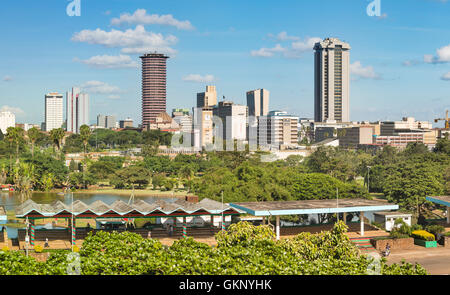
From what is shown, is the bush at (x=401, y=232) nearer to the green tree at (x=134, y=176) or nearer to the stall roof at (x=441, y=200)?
the stall roof at (x=441, y=200)

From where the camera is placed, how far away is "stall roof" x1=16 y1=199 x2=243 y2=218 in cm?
2933

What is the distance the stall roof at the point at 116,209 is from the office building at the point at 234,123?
93.6m

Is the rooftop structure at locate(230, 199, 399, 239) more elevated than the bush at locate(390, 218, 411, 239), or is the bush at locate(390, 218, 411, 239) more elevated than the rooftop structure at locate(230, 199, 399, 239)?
the rooftop structure at locate(230, 199, 399, 239)

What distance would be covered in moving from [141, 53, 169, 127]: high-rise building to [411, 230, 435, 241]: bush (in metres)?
156

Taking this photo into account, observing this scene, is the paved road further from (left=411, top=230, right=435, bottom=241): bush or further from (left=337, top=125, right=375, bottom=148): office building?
(left=337, top=125, right=375, bottom=148): office building

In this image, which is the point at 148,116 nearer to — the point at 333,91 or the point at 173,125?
the point at 173,125

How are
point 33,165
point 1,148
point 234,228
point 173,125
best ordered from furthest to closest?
point 173,125
point 1,148
point 33,165
point 234,228

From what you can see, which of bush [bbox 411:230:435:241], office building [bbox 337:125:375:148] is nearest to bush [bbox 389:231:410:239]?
bush [bbox 411:230:435:241]

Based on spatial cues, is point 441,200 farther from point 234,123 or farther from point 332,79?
point 332,79

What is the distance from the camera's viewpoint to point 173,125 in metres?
176

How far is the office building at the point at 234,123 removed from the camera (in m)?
138

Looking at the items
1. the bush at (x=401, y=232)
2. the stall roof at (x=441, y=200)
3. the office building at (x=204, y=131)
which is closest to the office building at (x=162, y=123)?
the office building at (x=204, y=131)
